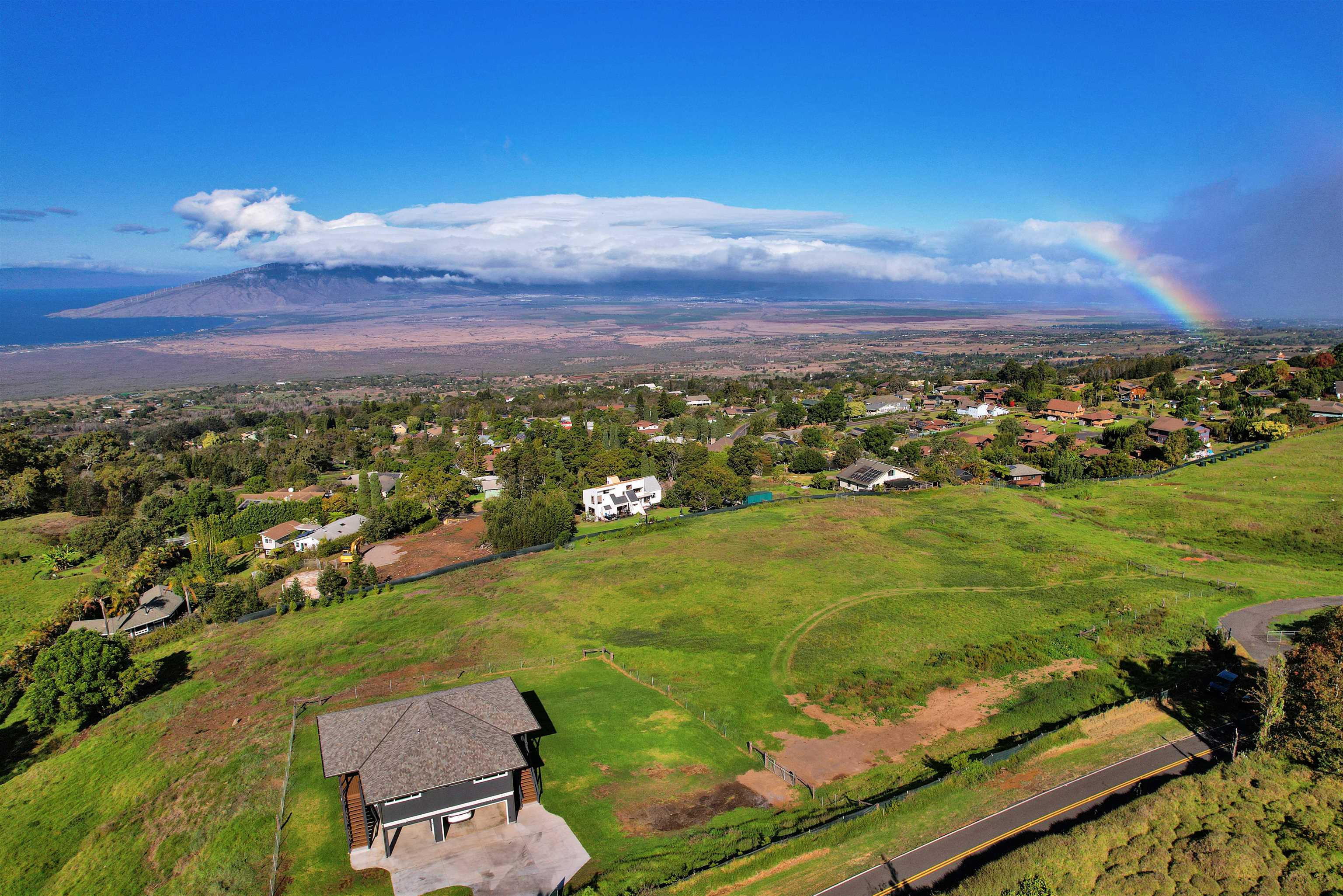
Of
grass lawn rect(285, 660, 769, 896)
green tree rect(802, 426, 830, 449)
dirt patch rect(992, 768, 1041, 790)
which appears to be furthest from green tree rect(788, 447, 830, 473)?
dirt patch rect(992, 768, 1041, 790)

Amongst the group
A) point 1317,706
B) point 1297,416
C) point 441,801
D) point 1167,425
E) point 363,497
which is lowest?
point 363,497

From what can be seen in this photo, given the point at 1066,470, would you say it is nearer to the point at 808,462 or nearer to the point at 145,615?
the point at 808,462

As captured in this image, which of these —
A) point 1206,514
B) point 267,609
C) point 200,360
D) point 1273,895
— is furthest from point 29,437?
point 200,360

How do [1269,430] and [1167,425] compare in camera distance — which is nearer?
[1269,430]

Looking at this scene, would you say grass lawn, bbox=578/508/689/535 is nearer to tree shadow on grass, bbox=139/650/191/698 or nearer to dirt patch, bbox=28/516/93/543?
tree shadow on grass, bbox=139/650/191/698

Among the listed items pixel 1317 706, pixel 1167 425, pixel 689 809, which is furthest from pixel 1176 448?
pixel 689 809

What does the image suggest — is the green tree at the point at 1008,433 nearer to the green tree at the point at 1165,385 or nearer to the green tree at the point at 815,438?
the green tree at the point at 815,438

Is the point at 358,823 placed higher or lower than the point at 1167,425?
lower

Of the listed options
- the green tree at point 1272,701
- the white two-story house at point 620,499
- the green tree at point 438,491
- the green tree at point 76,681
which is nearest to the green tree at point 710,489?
the white two-story house at point 620,499

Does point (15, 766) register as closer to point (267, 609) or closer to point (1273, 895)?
point (267, 609)
